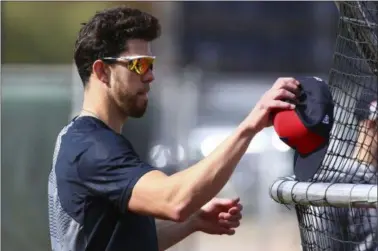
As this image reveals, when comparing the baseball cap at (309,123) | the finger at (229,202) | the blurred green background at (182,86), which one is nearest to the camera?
the baseball cap at (309,123)

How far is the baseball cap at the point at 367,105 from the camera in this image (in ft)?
7.95

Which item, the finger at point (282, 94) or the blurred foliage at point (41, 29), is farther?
the blurred foliage at point (41, 29)

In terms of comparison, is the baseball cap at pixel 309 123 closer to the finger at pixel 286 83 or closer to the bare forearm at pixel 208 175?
the finger at pixel 286 83

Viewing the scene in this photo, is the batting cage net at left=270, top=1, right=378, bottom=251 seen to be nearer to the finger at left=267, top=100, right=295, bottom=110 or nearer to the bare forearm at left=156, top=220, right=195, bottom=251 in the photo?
the finger at left=267, top=100, right=295, bottom=110

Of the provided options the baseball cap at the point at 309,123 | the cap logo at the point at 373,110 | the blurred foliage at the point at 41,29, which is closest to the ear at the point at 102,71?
the baseball cap at the point at 309,123

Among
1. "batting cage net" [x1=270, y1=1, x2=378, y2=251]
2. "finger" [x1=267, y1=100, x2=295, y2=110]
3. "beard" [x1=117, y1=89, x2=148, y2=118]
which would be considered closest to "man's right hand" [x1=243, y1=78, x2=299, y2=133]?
"finger" [x1=267, y1=100, x2=295, y2=110]

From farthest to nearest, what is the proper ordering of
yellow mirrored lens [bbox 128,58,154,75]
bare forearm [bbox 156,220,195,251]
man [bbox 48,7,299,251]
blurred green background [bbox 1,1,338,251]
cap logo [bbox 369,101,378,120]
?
blurred green background [bbox 1,1,338,251] → bare forearm [bbox 156,220,195,251] → yellow mirrored lens [bbox 128,58,154,75] → man [bbox 48,7,299,251] → cap logo [bbox 369,101,378,120]

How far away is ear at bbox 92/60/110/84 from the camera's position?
2.97 meters

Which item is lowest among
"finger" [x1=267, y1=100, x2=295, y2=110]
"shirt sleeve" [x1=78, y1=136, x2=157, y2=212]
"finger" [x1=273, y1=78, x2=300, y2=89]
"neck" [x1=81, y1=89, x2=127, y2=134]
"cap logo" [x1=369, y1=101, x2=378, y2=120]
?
"shirt sleeve" [x1=78, y1=136, x2=157, y2=212]

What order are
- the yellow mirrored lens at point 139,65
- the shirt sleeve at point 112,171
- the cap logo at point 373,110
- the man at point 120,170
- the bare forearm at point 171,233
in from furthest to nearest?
the bare forearm at point 171,233 < the yellow mirrored lens at point 139,65 < the shirt sleeve at point 112,171 < the man at point 120,170 < the cap logo at point 373,110

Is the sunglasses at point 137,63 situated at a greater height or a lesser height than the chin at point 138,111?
greater

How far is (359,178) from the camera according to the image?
7.67 ft

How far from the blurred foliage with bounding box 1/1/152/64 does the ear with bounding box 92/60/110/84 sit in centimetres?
406

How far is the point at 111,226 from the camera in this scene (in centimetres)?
281
